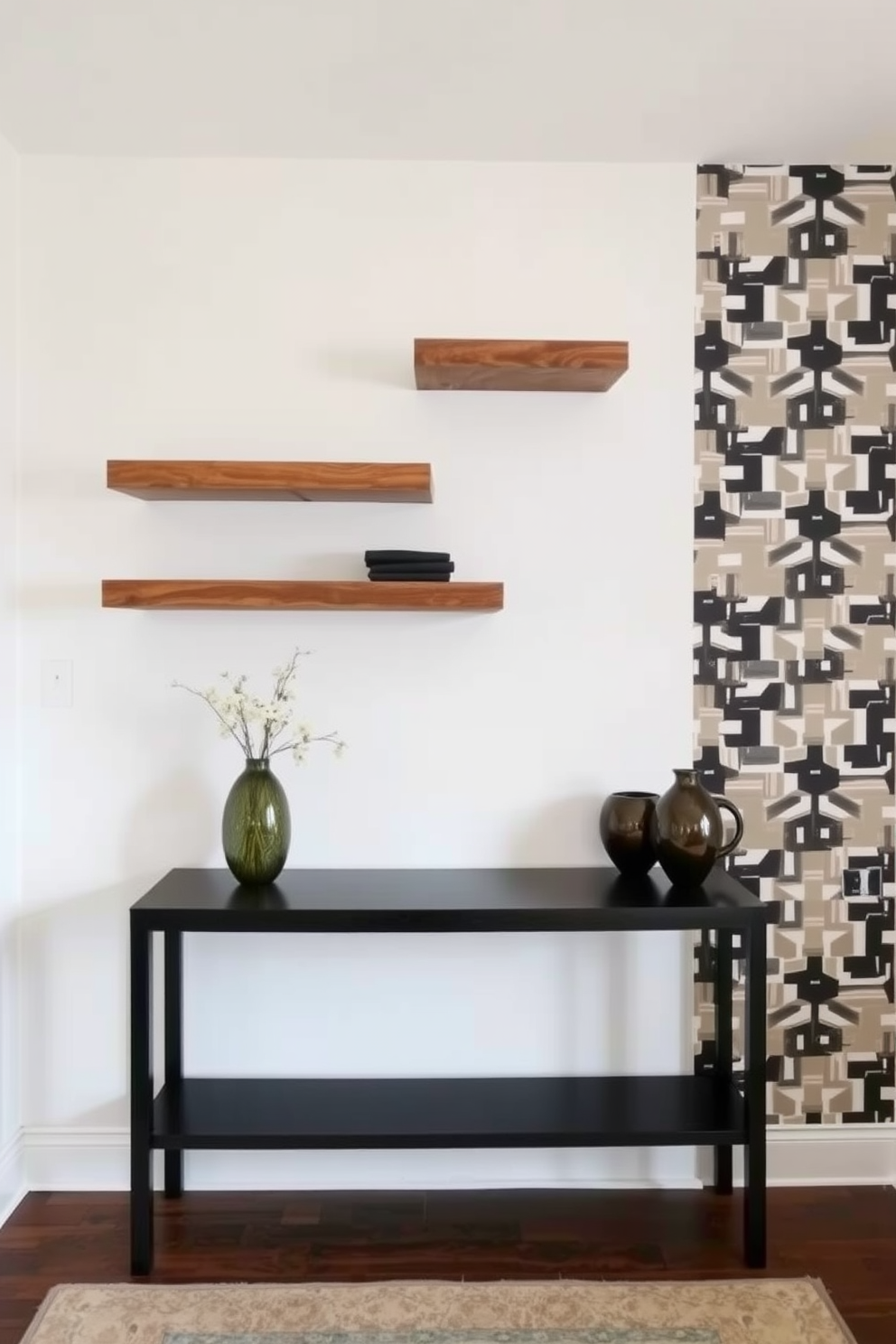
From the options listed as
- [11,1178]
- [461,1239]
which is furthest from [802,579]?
[11,1178]

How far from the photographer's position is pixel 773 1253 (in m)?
2.37

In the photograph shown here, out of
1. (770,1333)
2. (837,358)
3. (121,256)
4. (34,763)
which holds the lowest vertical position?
(770,1333)

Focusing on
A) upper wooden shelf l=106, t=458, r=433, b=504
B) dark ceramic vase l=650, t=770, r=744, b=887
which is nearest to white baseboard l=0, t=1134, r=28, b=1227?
upper wooden shelf l=106, t=458, r=433, b=504

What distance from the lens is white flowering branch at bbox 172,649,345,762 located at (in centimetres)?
252

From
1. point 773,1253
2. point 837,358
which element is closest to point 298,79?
point 837,358

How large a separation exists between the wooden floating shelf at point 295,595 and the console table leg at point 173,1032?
2.78 ft

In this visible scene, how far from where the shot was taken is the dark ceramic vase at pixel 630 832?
2.48 meters

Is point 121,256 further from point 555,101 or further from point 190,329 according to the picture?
point 555,101

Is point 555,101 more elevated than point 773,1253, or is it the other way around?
Result: point 555,101

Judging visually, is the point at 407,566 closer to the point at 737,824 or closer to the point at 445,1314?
the point at 737,824

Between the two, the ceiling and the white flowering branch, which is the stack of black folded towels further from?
the ceiling

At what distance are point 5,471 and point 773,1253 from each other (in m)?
2.61

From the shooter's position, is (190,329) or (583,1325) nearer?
(583,1325)

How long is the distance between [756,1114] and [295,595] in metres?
1.57
